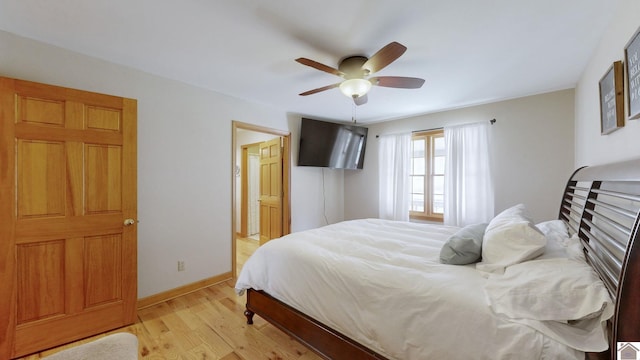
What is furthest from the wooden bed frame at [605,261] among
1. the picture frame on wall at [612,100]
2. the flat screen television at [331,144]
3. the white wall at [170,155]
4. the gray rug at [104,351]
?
the flat screen television at [331,144]

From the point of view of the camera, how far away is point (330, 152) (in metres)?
4.23

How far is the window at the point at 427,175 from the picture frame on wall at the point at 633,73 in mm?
2369

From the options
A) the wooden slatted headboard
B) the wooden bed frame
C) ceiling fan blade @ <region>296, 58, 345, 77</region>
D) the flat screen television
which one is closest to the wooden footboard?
the wooden bed frame

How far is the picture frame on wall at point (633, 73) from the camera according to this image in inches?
49.5

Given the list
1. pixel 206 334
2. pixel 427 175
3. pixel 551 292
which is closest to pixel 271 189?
pixel 206 334

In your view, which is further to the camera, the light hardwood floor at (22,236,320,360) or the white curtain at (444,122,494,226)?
the white curtain at (444,122,494,226)

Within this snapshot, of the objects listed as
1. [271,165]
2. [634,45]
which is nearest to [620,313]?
[634,45]

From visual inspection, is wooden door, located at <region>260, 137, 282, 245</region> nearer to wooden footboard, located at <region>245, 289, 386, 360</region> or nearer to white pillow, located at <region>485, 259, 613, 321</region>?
wooden footboard, located at <region>245, 289, 386, 360</region>

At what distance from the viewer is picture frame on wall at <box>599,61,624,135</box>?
4.91 ft

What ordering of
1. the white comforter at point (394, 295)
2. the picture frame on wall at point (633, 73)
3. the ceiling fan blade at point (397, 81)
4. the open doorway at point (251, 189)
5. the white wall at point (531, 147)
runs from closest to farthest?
the white comforter at point (394, 295) → the picture frame on wall at point (633, 73) → the ceiling fan blade at point (397, 81) → the white wall at point (531, 147) → the open doorway at point (251, 189)

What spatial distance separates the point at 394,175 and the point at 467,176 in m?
1.11

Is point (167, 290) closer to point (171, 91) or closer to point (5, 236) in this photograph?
point (5, 236)

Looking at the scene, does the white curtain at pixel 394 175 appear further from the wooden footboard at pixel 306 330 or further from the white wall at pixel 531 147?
the wooden footboard at pixel 306 330

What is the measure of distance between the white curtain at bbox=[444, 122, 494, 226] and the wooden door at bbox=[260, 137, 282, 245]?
260cm
